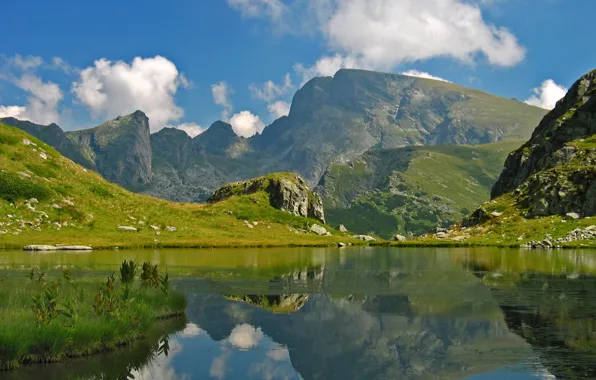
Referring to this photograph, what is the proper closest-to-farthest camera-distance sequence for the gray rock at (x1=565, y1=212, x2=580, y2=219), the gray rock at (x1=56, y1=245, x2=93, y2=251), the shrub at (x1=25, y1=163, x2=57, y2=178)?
the gray rock at (x1=56, y1=245, x2=93, y2=251), the shrub at (x1=25, y1=163, x2=57, y2=178), the gray rock at (x1=565, y1=212, x2=580, y2=219)

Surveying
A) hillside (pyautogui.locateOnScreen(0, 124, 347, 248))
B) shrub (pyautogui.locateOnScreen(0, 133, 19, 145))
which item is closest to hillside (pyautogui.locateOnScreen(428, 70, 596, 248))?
hillside (pyautogui.locateOnScreen(0, 124, 347, 248))

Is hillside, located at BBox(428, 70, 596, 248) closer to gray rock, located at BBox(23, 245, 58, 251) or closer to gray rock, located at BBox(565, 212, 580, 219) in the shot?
gray rock, located at BBox(565, 212, 580, 219)

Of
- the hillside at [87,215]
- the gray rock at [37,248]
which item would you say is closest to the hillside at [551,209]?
the hillside at [87,215]

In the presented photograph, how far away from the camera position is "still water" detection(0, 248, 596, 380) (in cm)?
2200

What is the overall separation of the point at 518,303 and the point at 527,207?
460 feet

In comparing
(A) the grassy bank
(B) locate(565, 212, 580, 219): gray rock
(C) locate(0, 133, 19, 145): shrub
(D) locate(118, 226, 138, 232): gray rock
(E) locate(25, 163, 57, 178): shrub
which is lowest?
(A) the grassy bank

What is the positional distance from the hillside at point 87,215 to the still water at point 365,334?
194 ft

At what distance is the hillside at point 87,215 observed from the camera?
343 feet

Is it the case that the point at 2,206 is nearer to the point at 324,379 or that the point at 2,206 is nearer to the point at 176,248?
the point at 176,248

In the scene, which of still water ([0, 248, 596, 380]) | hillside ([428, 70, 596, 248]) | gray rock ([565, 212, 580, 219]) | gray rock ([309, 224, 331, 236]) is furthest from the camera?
gray rock ([309, 224, 331, 236])

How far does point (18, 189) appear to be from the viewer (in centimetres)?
11162

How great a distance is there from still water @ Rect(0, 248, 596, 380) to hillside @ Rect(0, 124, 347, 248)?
5907 centimetres

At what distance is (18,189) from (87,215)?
587 inches

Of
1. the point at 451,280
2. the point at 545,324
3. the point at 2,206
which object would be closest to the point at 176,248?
the point at 2,206
